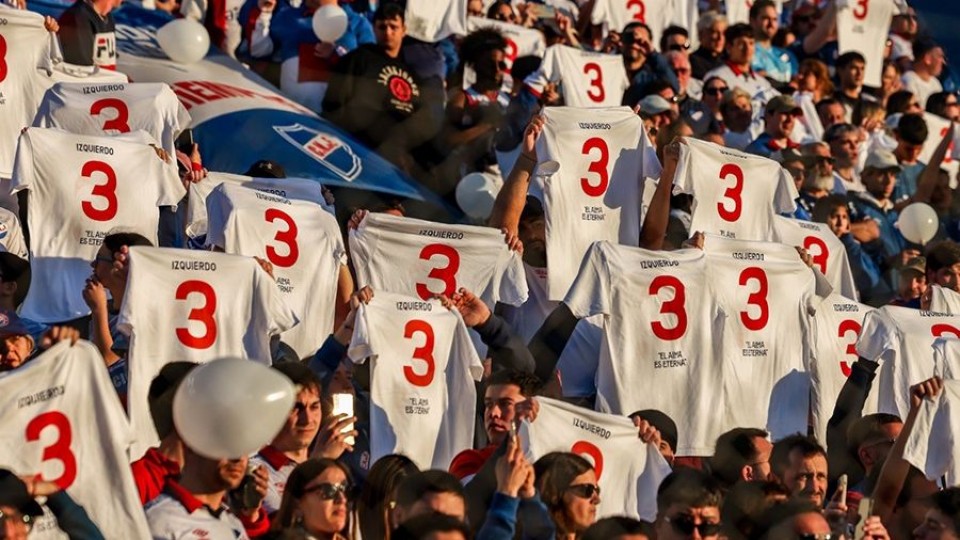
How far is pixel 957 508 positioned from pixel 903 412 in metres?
1.57

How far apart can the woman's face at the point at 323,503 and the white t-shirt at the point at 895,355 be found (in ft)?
10.5

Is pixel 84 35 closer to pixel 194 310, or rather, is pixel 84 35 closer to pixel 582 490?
pixel 194 310

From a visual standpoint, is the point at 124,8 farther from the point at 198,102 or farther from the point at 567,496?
the point at 567,496

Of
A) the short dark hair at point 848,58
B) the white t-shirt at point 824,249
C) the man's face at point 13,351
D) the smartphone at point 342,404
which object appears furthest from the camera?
the short dark hair at point 848,58

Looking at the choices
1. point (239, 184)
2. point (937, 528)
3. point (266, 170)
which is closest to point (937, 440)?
point (937, 528)

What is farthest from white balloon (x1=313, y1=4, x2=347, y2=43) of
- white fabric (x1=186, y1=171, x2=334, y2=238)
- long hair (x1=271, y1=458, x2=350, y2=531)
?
long hair (x1=271, y1=458, x2=350, y2=531)

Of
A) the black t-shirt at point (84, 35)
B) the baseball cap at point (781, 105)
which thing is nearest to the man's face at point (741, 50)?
the baseball cap at point (781, 105)

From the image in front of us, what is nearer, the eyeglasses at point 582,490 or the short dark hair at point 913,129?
the eyeglasses at point 582,490

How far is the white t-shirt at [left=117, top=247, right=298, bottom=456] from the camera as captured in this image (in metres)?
6.89

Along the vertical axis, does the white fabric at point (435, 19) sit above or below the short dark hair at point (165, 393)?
above

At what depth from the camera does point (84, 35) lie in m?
8.95

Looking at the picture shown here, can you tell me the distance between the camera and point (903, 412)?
8133 mm

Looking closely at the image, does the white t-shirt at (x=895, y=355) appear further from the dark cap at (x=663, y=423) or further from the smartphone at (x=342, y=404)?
the smartphone at (x=342, y=404)

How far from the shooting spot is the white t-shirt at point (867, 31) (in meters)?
13.6
